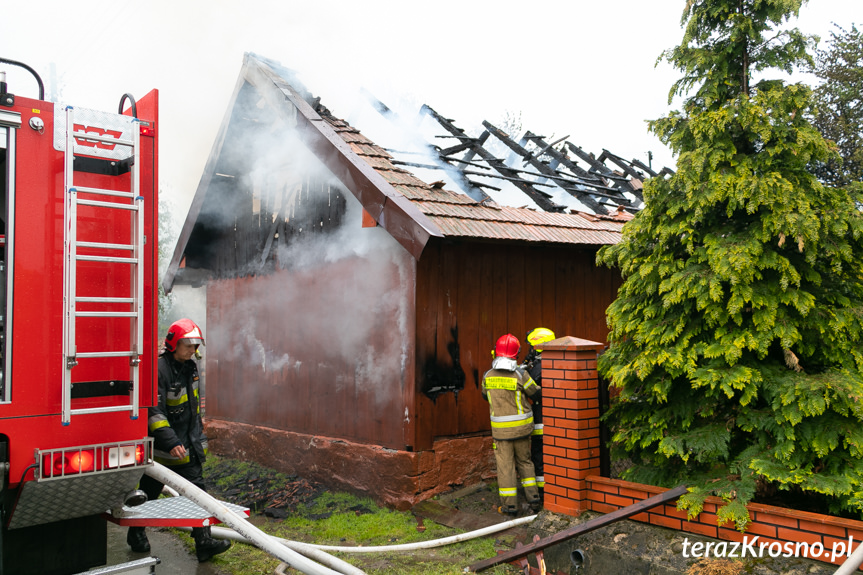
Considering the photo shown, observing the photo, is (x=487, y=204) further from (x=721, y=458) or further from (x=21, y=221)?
(x=21, y=221)

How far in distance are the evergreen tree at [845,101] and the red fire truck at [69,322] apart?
16347 millimetres

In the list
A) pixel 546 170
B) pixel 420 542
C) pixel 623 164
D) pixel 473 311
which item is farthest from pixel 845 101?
pixel 420 542

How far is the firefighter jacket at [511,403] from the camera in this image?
635cm

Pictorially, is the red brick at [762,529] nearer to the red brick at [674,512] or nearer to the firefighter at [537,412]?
the red brick at [674,512]

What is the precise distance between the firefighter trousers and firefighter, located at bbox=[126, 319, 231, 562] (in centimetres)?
269

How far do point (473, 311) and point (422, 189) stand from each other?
5.23 feet

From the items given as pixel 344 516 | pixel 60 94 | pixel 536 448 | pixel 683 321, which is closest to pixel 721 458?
pixel 683 321

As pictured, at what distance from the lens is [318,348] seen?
8.55 metres

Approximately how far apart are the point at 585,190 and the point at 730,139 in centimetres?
600

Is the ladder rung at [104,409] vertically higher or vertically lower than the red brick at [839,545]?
higher

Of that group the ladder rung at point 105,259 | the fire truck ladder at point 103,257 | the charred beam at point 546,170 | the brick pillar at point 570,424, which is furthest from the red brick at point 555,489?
the charred beam at point 546,170

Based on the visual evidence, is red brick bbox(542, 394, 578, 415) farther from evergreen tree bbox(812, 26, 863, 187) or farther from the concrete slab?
evergreen tree bbox(812, 26, 863, 187)

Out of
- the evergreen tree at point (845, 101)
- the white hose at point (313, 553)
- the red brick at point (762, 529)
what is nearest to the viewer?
the red brick at point (762, 529)

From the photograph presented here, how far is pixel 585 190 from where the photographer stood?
409 inches
